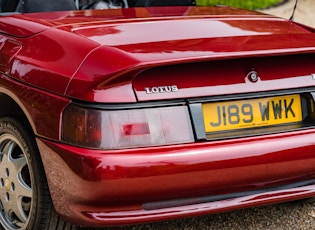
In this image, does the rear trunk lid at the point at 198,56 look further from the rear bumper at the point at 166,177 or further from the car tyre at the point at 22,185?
the car tyre at the point at 22,185

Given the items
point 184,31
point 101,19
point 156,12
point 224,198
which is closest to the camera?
point 224,198

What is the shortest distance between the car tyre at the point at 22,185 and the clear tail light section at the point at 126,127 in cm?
35

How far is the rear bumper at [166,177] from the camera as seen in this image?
8.37 ft

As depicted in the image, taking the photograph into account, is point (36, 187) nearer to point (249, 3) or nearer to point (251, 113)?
point (251, 113)

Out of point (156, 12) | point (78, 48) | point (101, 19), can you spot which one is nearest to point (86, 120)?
point (78, 48)

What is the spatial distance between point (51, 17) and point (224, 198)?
1.46m

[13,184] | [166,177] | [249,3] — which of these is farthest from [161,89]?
[249,3]

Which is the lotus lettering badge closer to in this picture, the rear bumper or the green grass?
the rear bumper

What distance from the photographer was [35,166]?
2891 millimetres

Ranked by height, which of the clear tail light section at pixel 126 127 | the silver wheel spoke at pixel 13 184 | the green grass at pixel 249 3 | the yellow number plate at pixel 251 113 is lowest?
the green grass at pixel 249 3

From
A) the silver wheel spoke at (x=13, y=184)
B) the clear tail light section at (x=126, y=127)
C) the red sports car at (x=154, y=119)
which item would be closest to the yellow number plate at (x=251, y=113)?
the red sports car at (x=154, y=119)

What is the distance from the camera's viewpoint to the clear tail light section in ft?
8.50

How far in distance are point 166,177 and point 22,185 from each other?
88cm

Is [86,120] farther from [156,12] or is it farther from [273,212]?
[273,212]
